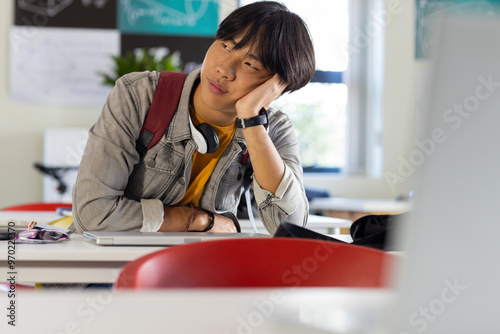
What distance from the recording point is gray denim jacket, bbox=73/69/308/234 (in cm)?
139

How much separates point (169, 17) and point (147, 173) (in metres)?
3.73

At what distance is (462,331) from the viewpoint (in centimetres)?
28

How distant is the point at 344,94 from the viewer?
17.1 feet

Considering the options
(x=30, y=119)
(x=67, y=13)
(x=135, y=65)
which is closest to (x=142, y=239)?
(x=135, y=65)

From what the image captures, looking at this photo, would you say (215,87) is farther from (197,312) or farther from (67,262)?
(197,312)

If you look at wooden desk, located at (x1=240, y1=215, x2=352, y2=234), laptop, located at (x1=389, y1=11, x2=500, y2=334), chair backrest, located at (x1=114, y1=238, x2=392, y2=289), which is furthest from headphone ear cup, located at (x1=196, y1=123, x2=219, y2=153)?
laptop, located at (x1=389, y1=11, x2=500, y2=334)

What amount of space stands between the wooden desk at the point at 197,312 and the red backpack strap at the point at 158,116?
107cm

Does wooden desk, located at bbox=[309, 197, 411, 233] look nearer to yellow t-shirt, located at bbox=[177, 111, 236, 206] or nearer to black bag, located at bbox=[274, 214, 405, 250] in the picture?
yellow t-shirt, located at bbox=[177, 111, 236, 206]

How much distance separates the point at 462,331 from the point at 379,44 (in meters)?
5.12

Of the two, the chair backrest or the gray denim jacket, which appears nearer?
the chair backrest

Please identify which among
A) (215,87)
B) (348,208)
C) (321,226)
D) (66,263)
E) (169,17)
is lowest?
(348,208)

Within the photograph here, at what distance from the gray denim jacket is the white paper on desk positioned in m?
3.44

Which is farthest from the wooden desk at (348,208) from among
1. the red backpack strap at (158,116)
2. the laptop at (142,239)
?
the laptop at (142,239)

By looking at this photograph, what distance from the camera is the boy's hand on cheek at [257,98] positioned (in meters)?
1.55
